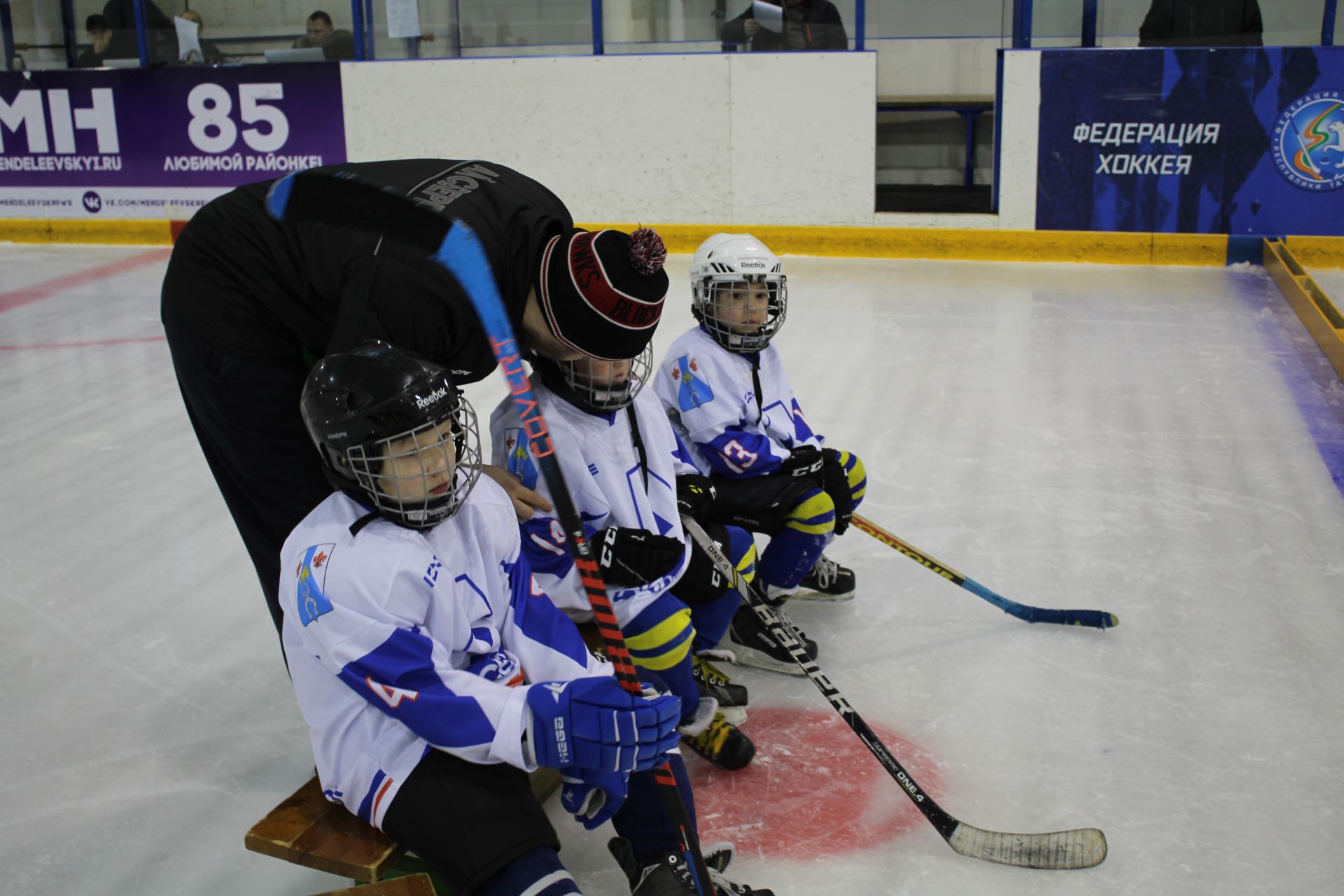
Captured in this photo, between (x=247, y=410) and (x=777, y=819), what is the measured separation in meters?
1.08

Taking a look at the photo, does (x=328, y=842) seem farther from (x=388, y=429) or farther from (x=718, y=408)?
Result: (x=718, y=408)

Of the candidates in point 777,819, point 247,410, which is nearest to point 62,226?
point 247,410

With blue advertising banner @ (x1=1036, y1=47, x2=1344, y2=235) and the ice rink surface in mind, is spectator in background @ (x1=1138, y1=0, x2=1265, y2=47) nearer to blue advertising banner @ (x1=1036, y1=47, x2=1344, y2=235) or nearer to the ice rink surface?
blue advertising banner @ (x1=1036, y1=47, x2=1344, y2=235)

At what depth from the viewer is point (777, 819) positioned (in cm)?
201

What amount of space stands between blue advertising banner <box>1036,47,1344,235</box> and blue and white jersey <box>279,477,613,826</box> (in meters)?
5.63

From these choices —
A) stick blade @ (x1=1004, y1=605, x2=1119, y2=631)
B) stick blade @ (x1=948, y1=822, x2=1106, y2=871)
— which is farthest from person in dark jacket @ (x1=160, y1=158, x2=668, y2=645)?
stick blade @ (x1=1004, y1=605, x2=1119, y2=631)

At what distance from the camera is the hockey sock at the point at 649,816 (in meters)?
1.71

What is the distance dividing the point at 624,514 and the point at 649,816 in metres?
0.54

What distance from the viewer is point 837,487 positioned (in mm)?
2617

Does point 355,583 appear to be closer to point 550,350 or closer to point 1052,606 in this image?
point 550,350

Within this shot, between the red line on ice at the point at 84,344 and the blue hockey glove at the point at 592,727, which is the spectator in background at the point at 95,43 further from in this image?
the blue hockey glove at the point at 592,727

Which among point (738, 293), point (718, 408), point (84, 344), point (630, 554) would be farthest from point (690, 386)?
point (84, 344)

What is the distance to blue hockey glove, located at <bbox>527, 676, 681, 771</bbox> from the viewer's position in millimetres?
1491

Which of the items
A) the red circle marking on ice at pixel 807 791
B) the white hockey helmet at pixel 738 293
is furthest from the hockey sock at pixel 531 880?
the white hockey helmet at pixel 738 293
